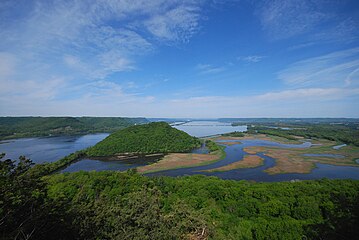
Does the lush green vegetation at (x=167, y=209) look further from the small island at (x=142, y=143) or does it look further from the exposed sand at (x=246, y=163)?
the small island at (x=142, y=143)

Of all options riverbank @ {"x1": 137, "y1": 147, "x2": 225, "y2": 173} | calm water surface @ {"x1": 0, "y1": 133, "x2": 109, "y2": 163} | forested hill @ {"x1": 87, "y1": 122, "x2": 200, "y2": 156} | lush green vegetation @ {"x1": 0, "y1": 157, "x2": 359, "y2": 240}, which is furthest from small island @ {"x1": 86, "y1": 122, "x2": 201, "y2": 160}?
lush green vegetation @ {"x1": 0, "y1": 157, "x2": 359, "y2": 240}

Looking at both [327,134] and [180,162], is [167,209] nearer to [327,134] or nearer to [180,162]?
[180,162]

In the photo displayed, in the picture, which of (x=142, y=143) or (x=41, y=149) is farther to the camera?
(x=41, y=149)

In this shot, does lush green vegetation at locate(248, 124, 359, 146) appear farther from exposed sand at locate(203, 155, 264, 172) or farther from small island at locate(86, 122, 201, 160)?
small island at locate(86, 122, 201, 160)

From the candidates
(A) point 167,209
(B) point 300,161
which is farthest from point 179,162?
(A) point 167,209

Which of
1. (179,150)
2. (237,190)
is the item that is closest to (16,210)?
(237,190)

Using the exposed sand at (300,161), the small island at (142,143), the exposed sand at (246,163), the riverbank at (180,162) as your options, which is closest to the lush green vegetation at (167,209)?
the exposed sand at (300,161)
